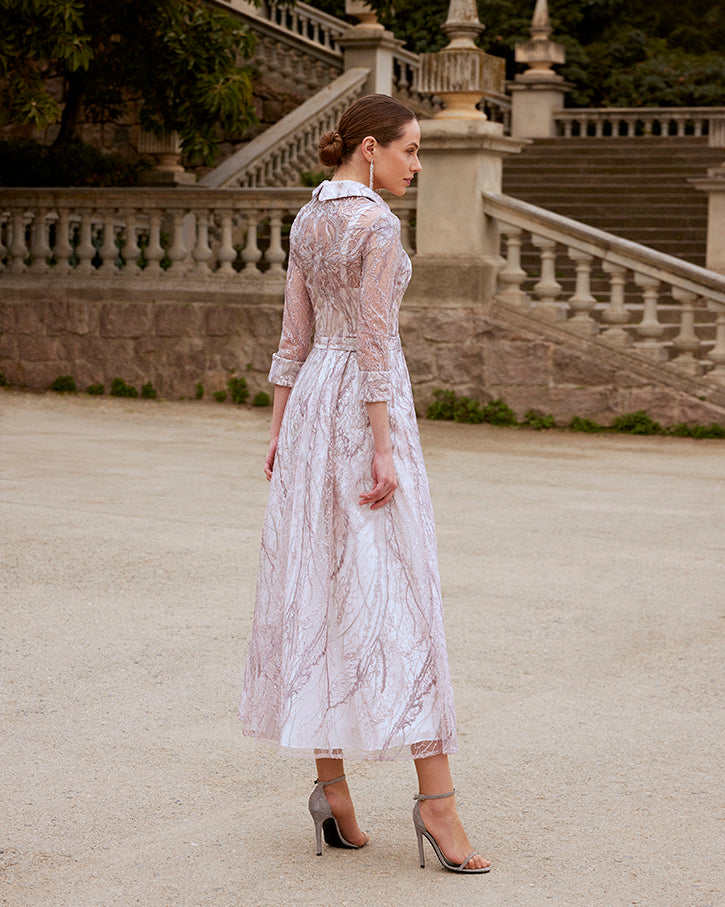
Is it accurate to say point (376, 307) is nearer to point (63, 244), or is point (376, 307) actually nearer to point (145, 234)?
point (63, 244)

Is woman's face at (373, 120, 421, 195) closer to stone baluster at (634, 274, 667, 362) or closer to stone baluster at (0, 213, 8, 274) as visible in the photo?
stone baluster at (634, 274, 667, 362)

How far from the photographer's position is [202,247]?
43.0 ft

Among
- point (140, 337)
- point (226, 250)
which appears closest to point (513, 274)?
point (226, 250)

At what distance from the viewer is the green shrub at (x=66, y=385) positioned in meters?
13.6

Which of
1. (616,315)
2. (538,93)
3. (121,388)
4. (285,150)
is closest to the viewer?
(616,315)

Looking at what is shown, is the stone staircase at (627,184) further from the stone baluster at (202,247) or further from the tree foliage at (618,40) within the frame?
the stone baluster at (202,247)

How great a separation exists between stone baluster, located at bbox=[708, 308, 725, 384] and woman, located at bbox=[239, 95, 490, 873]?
27.6 ft

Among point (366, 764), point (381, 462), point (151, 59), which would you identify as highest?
point (151, 59)

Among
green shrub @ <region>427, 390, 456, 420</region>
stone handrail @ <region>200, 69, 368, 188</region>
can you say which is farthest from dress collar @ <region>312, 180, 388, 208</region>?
stone handrail @ <region>200, 69, 368, 188</region>

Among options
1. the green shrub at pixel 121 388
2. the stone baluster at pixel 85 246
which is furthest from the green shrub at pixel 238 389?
the stone baluster at pixel 85 246

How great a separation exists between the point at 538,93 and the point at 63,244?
38.1ft

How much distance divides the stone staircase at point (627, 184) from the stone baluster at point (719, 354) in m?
4.44

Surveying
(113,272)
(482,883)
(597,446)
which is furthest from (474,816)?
(113,272)

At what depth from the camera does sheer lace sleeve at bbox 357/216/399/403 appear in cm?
328
